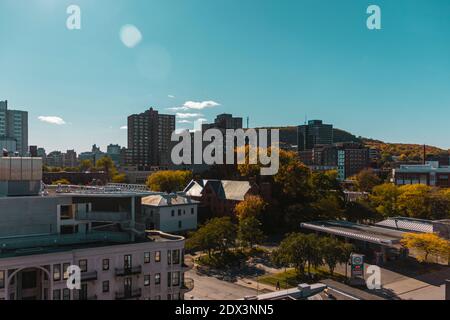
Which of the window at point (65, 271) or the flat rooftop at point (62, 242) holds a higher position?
the flat rooftop at point (62, 242)

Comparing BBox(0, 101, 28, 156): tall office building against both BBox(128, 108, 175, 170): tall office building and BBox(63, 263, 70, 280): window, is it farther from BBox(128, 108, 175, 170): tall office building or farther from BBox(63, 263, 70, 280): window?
BBox(63, 263, 70, 280): window

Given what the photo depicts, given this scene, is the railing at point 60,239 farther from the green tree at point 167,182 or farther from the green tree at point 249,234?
the green tree at point 167,182

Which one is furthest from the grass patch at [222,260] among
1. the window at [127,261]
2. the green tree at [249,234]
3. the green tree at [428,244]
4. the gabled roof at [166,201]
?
the window at [127,261]

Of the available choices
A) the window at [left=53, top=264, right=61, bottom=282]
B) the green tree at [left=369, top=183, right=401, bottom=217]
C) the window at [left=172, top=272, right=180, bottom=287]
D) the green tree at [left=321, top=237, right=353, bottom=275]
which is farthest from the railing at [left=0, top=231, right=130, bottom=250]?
the green tree at [left=369, top=183, right=401, bottom=217]

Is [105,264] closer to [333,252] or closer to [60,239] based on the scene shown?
[60,239]

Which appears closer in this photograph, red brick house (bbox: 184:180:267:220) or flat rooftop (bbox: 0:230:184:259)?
flat rooftop (bbox: 0:230:184:259)
